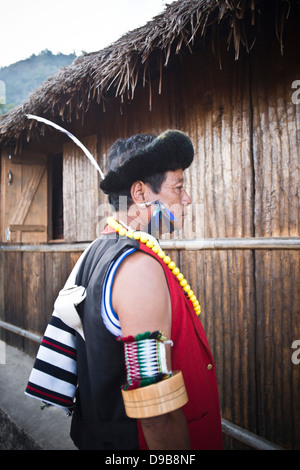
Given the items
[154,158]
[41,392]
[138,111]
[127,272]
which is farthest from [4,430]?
[138,111]

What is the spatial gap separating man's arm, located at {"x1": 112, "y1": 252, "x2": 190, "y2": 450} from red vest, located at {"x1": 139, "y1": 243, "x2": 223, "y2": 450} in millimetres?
87

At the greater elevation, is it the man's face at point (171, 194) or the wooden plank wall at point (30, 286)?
the man's face at point (171, 194)

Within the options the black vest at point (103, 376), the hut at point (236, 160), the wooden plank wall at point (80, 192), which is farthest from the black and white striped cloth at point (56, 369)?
the wooden plank wall at point (80, 192)

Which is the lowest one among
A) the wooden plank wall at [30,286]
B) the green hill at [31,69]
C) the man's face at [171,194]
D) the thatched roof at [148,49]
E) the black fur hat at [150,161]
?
the wooden plank wall at [30,286]

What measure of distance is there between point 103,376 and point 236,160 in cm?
194

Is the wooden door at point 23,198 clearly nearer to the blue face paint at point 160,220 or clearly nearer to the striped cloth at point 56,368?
the striped cloth at point 56,368

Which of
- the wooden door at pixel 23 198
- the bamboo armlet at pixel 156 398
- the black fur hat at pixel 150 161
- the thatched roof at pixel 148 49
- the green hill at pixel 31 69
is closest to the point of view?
the bamboo armlet at pixel 156 398

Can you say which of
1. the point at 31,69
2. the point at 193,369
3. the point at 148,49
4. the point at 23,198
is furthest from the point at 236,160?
the point at 31,69

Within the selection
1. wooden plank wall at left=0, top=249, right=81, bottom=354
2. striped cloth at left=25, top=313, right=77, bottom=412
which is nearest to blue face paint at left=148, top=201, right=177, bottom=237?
striped cloth at left=25, top=313, right=77, bottom=412

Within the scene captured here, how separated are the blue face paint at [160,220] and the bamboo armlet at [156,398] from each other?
2.17 feet

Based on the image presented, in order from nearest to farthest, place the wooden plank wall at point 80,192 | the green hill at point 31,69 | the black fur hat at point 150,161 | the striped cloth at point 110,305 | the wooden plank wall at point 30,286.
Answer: the striped cloth at point 110,305 < the black fur hat at point 150,161 < the wooden plank wall at point 80,192 < the wooden plank wall at point 30,286 < the green hill at point 31,69

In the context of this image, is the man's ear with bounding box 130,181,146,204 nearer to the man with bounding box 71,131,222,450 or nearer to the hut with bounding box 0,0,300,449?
the man with bounding box 71,131,222,450

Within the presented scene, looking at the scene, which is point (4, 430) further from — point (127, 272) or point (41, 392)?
point (127, 272)

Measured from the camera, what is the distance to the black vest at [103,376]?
1097 millimetres
